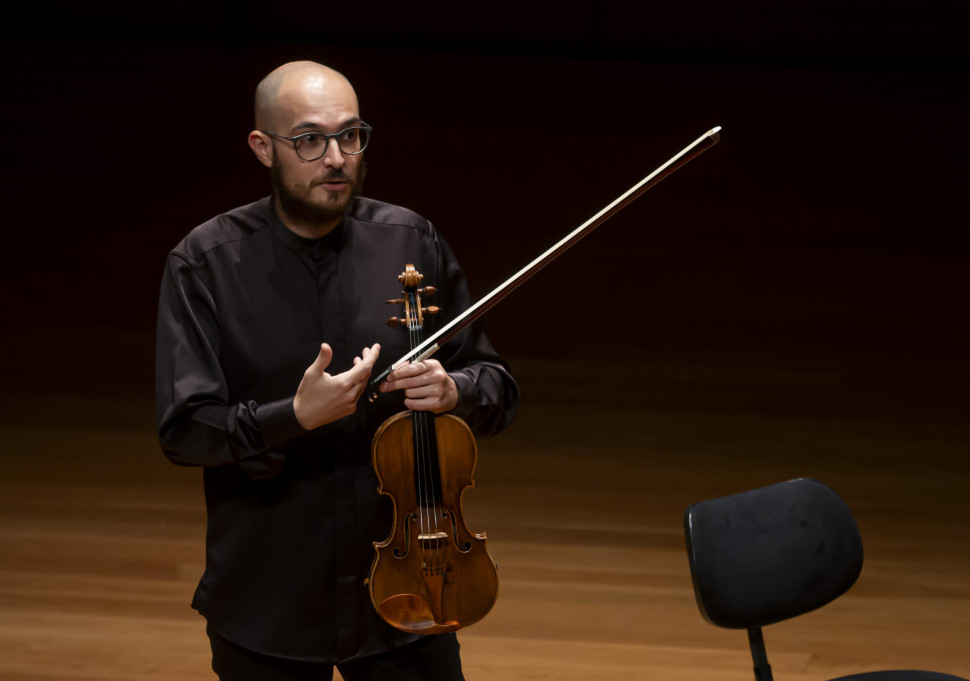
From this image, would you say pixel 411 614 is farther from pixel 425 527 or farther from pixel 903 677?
pixel 903 677

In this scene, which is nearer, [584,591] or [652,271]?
[584,591]

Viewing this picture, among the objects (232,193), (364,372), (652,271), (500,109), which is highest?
(500,109)

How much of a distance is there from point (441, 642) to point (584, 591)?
1.44m

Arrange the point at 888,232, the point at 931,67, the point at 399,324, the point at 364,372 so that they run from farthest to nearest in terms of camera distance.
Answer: the point at 931,67, the point at 888,232, the point at 399,324, the point at 364,372

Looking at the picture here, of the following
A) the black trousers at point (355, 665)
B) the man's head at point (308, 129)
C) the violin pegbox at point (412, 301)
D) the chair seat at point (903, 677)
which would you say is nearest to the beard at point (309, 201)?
the man's head at point (308, 129)

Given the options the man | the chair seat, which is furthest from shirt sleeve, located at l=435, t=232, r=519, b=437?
the chair seat

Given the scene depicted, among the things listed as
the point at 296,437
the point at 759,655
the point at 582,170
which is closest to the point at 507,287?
the point at 296,437

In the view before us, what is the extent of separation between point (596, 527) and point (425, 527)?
192 centimetres

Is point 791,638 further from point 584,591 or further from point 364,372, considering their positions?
point 364,372

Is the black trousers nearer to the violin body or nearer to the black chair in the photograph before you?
the violin body

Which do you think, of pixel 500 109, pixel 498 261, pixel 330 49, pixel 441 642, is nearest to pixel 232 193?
pixel 498 261

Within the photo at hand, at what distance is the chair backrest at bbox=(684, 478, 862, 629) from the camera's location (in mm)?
1843

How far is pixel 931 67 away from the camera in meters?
8.35

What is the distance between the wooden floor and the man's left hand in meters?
1.34
